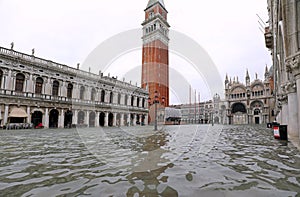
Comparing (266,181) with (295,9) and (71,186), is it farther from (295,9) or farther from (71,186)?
(295,9)

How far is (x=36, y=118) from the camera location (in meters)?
25.1

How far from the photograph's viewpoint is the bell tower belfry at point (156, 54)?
5769 centimetres

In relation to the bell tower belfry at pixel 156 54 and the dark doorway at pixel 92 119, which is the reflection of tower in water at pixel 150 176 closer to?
the dark doorway at pixel 92 119

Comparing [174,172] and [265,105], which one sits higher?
[265,105]

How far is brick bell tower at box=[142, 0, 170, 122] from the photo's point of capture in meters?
57.7

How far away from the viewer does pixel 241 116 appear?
62.5 metres

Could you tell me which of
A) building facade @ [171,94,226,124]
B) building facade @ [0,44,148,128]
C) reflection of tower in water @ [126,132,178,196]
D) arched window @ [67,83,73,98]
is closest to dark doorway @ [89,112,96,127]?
building facade @ [0,44,148,128]

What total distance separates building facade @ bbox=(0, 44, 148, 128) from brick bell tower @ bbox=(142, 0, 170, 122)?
18746 mm

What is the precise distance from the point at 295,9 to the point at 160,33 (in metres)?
58.9

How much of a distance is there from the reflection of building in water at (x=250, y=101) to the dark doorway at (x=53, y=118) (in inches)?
2204

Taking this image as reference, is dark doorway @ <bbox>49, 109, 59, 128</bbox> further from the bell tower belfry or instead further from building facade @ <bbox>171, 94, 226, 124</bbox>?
building facade @ <bbox>171, 94, 226, 124</bbox>

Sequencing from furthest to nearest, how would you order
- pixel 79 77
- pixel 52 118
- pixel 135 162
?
pixel 79 77 → pixel 52 118 → pixel 135 162

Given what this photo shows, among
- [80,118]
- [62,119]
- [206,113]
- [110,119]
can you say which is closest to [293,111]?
[62,119]

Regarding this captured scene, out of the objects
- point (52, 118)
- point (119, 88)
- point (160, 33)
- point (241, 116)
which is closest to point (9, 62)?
point (52, 118)
